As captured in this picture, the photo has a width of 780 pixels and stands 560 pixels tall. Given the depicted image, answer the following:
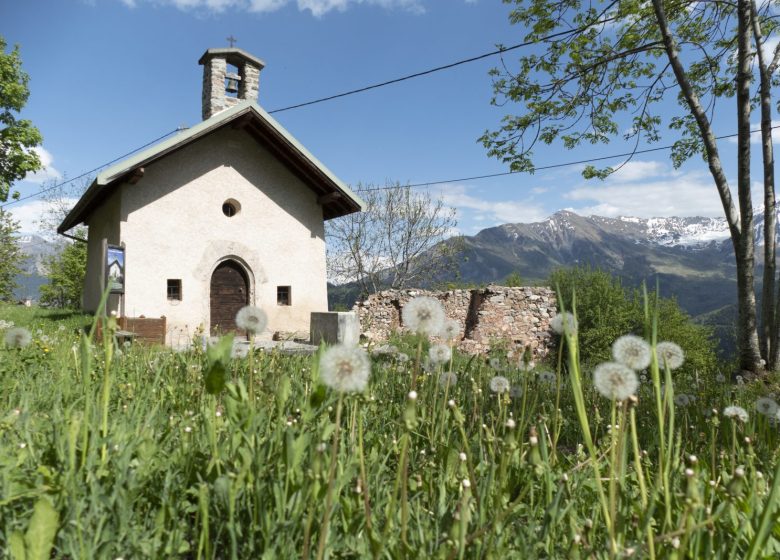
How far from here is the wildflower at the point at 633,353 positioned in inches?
55.9

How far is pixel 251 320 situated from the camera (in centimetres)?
226

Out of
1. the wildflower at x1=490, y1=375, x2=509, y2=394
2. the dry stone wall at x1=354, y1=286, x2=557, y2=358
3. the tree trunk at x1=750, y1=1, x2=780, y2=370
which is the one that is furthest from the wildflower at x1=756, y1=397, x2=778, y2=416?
the dry stone wall at x1=354, y1=286, x2=557, y2=358

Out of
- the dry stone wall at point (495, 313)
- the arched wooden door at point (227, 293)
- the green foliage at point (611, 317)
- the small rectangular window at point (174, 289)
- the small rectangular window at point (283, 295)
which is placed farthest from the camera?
the green foliage at point (611, 317)

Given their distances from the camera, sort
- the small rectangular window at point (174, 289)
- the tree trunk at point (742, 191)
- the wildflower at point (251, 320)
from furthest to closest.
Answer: the small rectangular window at point (174, 289) < the tree trunk at point (742, 191) < the wildflower at point (251, 320)

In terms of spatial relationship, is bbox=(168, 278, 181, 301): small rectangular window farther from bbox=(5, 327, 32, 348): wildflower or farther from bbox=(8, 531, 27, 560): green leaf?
bbox=(8, 531, 27, 560): green leaf

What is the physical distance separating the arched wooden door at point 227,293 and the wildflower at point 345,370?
13245 mm

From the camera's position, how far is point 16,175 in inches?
861

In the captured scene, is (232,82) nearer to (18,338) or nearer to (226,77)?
(226,77)

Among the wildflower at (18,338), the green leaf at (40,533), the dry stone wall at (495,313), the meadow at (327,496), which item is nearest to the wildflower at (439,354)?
the meadow at (327,496)

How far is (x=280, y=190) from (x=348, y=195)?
211 cm

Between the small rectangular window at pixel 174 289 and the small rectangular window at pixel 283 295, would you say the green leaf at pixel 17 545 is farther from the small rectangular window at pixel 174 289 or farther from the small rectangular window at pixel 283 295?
the small rectangular window at pixel 283 295

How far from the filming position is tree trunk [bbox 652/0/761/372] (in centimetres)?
830

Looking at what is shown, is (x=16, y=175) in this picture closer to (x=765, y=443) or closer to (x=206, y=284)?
(x=206, y=284)

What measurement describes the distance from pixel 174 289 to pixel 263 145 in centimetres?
496
